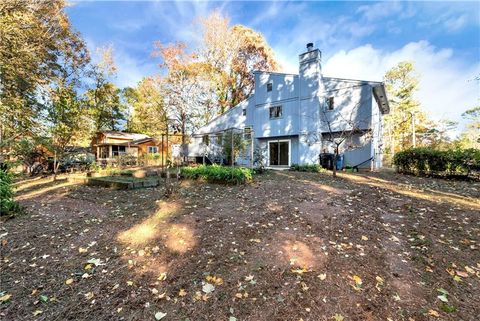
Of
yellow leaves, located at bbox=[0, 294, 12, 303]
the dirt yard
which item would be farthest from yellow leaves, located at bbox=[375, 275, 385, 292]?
yellow leaves, located at bbox=[0, 294, 12, 303]

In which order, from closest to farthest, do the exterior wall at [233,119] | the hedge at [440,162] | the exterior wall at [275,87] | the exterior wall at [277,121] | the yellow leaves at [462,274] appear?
1. the yellow leaves at [462,274]
2. the hedge at [440,162]
3. the exterior wall at [277,121]
4. the exterior wall at [275,87]
5. the exterior wall at [233,119]

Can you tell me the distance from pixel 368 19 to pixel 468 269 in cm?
988

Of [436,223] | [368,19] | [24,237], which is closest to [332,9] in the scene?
[368,19]

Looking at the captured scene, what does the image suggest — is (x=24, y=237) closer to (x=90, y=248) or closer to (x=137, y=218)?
(x=90, y=248)

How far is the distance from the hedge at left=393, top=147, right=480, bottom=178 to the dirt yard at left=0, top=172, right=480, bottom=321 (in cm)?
489

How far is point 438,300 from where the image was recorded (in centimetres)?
249

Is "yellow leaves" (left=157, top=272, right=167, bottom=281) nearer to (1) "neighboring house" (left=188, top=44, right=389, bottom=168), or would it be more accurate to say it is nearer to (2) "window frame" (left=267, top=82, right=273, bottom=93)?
(1) "neighboring house" (left=188, top=44, right=389, bottom=168)

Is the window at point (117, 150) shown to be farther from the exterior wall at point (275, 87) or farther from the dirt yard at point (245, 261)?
the dirt yard at point (245, 261)

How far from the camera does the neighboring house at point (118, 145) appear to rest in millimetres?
25094

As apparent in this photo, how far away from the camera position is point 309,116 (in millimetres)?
14602

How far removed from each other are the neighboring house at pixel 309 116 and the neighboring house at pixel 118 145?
37.3 feet

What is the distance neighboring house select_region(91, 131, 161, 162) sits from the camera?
25.1 meters

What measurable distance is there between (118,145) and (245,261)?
26.6 meters

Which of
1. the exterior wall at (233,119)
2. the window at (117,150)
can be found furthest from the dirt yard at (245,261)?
the window at (117,150)
